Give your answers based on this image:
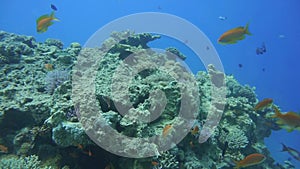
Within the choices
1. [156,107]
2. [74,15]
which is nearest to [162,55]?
[156,107]

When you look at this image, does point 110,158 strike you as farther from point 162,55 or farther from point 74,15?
point 74,15

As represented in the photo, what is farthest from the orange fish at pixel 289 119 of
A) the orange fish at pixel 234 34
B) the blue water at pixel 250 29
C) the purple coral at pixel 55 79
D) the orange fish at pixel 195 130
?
the blue water at pixel 250 29

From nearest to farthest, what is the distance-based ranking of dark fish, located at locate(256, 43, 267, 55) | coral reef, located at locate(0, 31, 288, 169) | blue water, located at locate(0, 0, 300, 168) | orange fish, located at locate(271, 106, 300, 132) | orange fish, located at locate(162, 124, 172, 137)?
1. coral reef, located at locate(0, 31, 288, 169)
2. orange fish, located at locate(162, 124, 172, 137)
3. orange fish, located at locate(271, 106, 300, 132)
4. dark fish, located at locate(256, 43, 267, 55)
5. blue water, located at locate(0, 0, 300, 168)

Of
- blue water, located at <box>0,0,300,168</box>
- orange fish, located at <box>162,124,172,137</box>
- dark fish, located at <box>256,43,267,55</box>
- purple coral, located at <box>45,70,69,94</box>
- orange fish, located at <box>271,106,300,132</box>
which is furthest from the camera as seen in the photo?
blue water, located at <box>0,0,300,168</box>

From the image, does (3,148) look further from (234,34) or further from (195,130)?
(234,34)

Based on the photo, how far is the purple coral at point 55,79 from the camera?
5137mm

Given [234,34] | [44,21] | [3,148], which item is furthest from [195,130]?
[44,21]

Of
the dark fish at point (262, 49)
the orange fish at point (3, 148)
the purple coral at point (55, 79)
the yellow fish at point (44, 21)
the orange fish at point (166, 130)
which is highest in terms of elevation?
the dark fish at point (262, 49)

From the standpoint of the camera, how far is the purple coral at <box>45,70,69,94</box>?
514 centimetres

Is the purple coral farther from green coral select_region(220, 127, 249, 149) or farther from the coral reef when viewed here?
green coral select_region(220, 127, 249, 149)

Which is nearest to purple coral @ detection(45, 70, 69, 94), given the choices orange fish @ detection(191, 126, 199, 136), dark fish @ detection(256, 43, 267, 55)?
orange fish @ detection(191, 126, 199, 136)

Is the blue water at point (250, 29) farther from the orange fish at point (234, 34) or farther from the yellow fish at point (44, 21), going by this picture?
the yellow fish at point (44, 21)

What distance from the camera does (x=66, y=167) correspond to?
3.99m

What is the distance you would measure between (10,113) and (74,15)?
152m
